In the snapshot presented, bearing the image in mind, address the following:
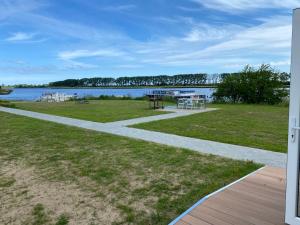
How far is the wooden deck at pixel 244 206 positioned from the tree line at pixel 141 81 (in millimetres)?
30170

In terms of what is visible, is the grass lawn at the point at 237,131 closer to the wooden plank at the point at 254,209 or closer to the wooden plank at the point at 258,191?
the wooden plank at the point at 258,191

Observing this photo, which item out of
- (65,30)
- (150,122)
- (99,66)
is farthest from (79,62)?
(150,122)

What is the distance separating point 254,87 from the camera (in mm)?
17578

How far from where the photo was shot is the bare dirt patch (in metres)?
2.90

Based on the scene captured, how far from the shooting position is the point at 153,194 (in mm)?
3424

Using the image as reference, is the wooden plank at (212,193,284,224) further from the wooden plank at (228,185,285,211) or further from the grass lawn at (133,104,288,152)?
the grass lawn at (133,104,288,152)

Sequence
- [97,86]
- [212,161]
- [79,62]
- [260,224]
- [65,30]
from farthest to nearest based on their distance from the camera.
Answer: [97,86] → [79,62] → [65,30] → [212,161] → [260,224]

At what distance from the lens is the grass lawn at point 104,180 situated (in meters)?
2.98

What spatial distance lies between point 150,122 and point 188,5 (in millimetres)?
7708

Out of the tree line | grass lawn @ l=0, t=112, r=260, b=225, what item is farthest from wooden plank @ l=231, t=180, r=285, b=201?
the tree line

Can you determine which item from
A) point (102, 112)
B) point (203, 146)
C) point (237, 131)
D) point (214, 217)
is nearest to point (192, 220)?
point (214, 217)

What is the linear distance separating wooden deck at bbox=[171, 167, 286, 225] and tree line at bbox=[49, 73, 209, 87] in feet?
99.0

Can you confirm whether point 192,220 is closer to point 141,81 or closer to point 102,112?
point 102,112

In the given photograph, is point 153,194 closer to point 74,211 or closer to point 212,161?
point 74,211
